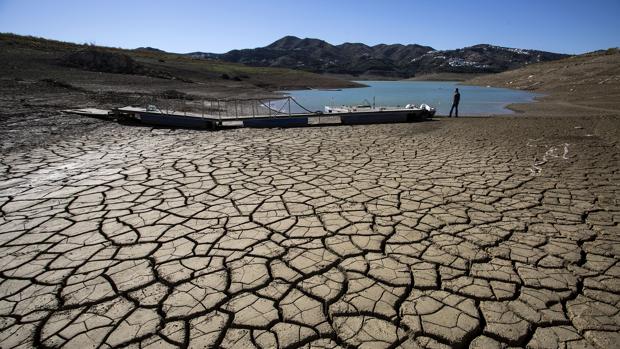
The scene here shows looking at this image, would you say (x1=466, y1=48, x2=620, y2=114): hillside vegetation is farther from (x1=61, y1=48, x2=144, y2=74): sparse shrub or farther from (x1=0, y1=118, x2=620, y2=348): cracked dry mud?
(x1=61, y1=48, x2=144, y2=74): sparse shrub

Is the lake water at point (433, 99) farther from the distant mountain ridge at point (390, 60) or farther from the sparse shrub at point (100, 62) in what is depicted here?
the distant mountain ridge at point (390, 60)

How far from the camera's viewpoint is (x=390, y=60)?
5669 inches

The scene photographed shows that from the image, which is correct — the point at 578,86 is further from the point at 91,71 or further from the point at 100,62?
the point at 100,62

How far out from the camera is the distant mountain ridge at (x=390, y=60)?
111019mm

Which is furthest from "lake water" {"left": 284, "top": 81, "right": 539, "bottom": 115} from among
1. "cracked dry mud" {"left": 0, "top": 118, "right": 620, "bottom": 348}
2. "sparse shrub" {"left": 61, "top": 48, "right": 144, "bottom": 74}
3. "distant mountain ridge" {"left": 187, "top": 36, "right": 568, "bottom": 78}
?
"distant mountain ridge" {"left": 187, "top": 36, "right": 568, "bottom": 78}

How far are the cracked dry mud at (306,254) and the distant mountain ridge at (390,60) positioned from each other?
96.3m

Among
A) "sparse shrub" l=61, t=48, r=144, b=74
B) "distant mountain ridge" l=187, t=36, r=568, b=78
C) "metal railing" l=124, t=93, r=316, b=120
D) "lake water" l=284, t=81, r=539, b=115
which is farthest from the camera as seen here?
"distant mountain ridge" l=187, t=36, r=568, b=78

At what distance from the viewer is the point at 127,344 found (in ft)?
6.81

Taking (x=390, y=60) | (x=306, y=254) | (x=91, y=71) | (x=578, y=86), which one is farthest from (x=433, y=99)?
(x=390, y=60)

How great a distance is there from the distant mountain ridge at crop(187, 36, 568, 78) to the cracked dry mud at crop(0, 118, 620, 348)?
9627 centimetres

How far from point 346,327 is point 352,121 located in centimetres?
1032

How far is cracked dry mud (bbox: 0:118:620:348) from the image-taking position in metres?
2.21

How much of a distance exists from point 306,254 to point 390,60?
6039 inches

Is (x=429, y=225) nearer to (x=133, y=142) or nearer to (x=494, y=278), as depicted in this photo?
(x=494, y=278)
